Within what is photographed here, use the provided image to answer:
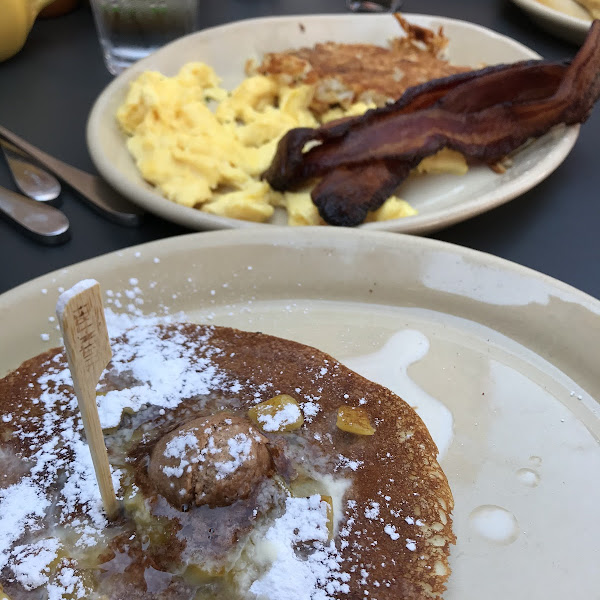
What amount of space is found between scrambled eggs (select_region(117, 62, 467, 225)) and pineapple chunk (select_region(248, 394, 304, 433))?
70cm

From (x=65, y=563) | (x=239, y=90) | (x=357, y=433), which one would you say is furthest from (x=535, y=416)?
(x=239, y=90)

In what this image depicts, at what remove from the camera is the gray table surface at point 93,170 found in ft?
5.82

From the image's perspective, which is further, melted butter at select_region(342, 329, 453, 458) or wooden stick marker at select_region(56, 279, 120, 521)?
melted butter at select_region(342, 329, 453, 458)

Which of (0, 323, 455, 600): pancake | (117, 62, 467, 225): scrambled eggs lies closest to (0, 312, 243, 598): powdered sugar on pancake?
(0, 323, 455, 600): pancake

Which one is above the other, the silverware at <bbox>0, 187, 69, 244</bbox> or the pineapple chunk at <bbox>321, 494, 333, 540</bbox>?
the pineapple chunk at <bbox>321, 494, 333, 540</bbox>

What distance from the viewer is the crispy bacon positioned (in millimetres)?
1783

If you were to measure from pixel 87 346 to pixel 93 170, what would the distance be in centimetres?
135

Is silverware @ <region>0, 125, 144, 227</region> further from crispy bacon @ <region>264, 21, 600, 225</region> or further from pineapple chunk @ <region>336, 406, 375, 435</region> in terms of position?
pineapple chunk @ <region>336, 406, 375, 435</region>

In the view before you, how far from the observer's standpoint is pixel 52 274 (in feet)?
4.75

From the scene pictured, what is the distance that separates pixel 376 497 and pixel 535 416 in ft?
1.35

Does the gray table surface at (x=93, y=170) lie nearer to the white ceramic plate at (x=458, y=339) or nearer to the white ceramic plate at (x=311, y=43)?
the white ceramic plate at (x=311, y=43)

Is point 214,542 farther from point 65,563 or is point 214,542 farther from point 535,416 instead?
point 535,416

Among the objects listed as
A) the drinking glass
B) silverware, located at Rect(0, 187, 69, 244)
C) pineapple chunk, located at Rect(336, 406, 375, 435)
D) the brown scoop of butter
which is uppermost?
the drinking glass

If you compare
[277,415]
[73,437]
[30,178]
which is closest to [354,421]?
[277,415]
